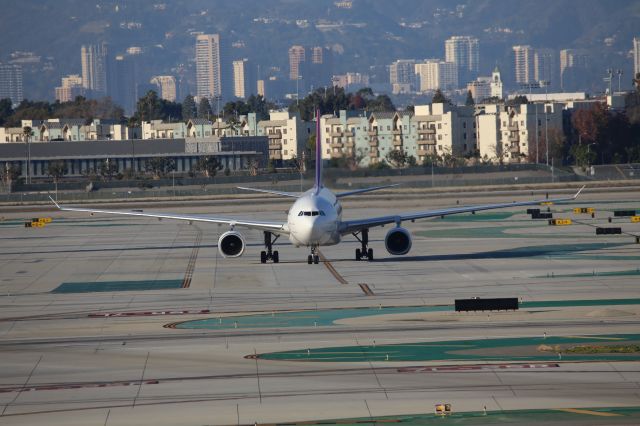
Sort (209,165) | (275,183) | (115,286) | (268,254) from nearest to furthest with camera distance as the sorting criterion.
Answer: (115,286)
(268,254)
(275,183)
(209,165)

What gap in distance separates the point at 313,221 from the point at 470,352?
22059mm

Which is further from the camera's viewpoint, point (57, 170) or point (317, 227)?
point (57, 170)

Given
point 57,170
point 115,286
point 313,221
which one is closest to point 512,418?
point 313,221

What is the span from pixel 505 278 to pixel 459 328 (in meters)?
14.3

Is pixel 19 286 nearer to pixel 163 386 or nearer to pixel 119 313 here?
pixel 119 313

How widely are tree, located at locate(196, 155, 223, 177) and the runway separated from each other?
110913mm

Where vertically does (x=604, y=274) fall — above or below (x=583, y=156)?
below

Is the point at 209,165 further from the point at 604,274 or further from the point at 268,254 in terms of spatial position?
the point at 604,274

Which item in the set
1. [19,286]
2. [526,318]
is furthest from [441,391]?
[19,286]

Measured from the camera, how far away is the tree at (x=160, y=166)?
194000 mm

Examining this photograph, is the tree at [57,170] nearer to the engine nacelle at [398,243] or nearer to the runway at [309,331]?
the runway at [309,331]

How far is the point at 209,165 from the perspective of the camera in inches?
7470

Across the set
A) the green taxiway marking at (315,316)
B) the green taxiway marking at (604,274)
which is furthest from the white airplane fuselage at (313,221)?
the green taxiway marking at (315,316)

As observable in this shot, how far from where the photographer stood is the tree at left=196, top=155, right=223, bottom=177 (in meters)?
189
